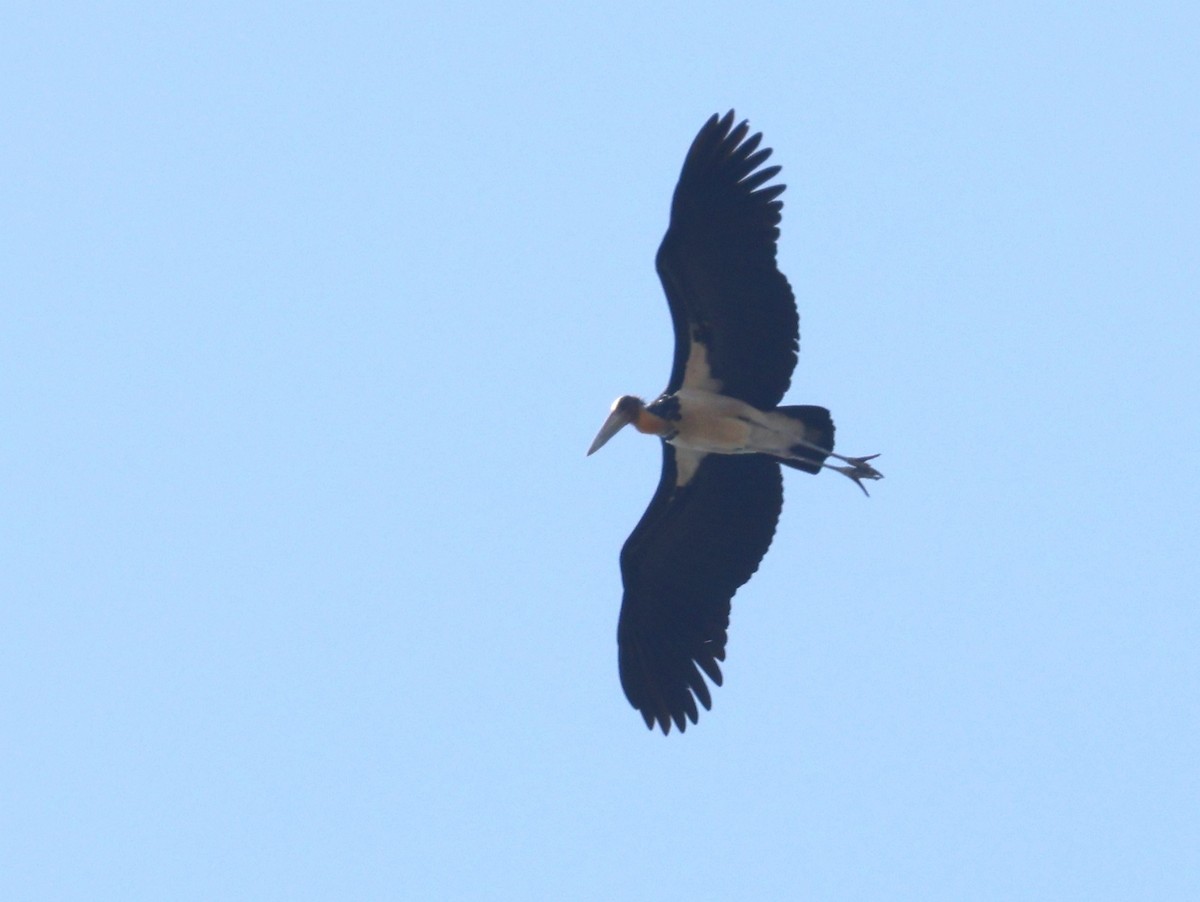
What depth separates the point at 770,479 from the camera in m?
21.7

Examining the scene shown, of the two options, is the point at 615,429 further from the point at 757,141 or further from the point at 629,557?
the point at 757,141

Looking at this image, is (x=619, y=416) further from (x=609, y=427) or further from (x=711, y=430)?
(x=711, y=430)

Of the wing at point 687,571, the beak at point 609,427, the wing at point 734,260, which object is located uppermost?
the wing at point 734,260

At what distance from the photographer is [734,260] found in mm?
20719

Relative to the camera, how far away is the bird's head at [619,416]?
21859mm

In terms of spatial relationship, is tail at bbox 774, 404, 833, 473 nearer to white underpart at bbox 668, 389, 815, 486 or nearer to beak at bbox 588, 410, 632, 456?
white underpart at bbox 668, 389, 815, 486

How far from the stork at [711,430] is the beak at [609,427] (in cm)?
1

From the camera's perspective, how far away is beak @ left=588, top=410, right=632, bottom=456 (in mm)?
21875

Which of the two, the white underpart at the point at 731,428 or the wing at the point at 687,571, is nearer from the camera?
the white underpart at the point at 731,428

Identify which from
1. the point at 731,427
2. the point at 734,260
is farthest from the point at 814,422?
the point at 734,260

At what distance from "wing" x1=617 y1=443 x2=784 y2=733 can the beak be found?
625 millimetres

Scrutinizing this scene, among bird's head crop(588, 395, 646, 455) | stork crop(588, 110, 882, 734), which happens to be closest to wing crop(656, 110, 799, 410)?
stork crop(588, 110, 882, 734)

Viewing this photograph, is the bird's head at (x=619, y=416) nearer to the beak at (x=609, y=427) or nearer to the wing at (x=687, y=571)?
the beak at (x=609, y=427)

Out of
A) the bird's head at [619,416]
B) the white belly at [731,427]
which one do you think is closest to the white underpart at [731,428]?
the white belly at [731,427]
